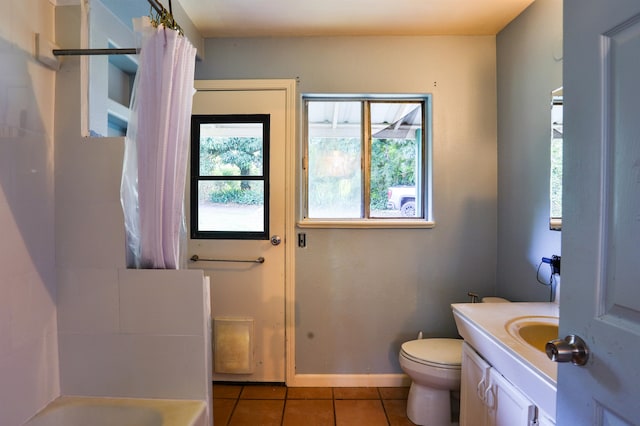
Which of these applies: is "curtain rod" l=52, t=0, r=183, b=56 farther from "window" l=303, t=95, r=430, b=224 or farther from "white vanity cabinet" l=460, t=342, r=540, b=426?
"white vanity cabinet" l=460, t=342, r=540, b=426

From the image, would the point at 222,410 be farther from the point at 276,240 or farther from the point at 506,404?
the point at 506,404

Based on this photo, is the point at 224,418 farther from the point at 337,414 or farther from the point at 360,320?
the point at 360,320

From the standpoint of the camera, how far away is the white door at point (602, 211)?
58cm

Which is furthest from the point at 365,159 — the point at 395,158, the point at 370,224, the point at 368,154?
the point at 370,224

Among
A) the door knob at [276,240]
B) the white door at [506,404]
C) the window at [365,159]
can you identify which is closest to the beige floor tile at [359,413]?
the white door at [506,404]

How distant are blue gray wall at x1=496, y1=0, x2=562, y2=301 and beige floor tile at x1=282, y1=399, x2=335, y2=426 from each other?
1.30 meters

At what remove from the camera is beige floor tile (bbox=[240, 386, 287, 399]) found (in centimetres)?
200

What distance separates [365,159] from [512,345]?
1.42 m

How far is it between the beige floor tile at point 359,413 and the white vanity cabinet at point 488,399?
1.60 feet

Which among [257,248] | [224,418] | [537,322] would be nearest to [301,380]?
[224,418]

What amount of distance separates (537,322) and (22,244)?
1.93 meters

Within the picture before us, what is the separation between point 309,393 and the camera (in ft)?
6.64

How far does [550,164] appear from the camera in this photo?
1605mm

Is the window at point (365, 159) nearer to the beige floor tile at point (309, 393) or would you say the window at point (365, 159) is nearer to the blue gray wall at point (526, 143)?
the blue gray wall at point (526, 143)
